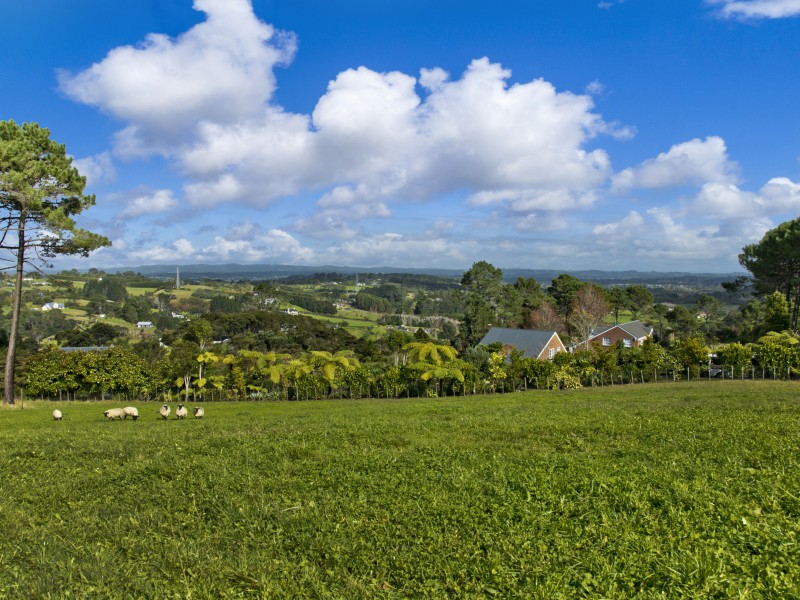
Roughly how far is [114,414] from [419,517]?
13635 millimetres

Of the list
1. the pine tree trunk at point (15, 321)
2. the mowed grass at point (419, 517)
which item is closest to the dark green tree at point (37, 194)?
the pine tree trunk at point (15, 321)

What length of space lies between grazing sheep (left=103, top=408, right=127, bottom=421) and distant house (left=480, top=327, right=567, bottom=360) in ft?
89.6

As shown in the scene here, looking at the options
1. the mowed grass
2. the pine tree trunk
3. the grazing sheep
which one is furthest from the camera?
the pine tree trunk

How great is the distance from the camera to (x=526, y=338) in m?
39.3

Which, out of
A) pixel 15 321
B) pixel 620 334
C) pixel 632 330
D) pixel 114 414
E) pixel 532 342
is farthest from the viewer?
pixel 632 330

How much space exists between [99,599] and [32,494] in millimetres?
3252

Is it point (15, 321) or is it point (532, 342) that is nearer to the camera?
point (15, 321)

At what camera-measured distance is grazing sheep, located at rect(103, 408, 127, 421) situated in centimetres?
1490

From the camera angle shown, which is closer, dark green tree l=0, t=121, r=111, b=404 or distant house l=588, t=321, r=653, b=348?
dark green tree l=0, t=121, r=111, b=404

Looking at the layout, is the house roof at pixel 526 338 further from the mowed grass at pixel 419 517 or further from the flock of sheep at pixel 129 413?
the mowed grass at pixel 419 517

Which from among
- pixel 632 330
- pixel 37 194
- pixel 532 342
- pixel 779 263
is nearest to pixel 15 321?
pixel 37 194

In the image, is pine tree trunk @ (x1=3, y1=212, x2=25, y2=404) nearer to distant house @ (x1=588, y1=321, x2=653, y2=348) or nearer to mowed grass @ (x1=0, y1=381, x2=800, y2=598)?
mowed grass @ (x1=0, y1=381, x2=800, y2=598)

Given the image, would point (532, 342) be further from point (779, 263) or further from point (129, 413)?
point (129, 413)

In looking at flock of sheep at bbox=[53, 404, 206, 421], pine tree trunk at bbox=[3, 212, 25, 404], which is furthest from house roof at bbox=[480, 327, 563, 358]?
pine tree trunk at bbox=[3, 212, 25, 404]
